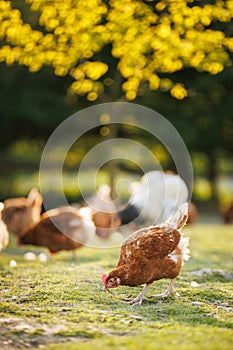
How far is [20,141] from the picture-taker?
72.0ft

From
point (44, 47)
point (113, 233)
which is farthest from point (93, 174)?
point (44, 47)

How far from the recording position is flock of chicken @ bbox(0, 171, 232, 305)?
607cm

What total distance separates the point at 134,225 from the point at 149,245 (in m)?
5.36

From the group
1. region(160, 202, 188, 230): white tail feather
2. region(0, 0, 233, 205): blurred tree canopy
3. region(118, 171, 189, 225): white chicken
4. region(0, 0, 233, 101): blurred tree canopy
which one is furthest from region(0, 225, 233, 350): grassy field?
region(0, 0, 233, 205): blurred tree canopy

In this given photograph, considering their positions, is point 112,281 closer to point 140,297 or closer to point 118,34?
point 140,297

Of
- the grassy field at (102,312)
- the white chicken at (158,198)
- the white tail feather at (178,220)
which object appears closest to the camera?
the grassy field at (102,312)

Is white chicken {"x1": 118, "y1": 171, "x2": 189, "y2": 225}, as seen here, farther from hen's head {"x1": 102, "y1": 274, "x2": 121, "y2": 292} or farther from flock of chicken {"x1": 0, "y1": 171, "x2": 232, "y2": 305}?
hen's head {"x1": 102, "y1": 274, "x2": 121, "y2": 292}

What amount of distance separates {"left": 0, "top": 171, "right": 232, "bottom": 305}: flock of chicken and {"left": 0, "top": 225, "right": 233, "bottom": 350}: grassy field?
331 millimetres

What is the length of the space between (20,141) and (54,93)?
380 centimetres

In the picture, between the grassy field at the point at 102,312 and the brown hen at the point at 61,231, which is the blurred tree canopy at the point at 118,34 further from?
Answer: the grassy field at the point at 102,312

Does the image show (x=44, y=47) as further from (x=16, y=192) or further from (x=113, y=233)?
(x=16, y=192)

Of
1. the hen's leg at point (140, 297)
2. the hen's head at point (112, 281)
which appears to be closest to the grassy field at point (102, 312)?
the hen's leg at point (140, 297)

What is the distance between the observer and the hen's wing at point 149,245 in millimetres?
6047

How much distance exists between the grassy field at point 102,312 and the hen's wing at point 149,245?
19.1 inches
